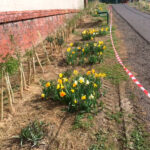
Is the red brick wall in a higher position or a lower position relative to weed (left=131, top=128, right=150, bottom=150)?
higher

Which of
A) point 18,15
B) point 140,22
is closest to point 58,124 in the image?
point 18,15

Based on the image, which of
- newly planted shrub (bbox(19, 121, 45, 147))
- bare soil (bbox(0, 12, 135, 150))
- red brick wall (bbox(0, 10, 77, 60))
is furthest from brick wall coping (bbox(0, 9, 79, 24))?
newly planted shrub (bbox(19, 121, 45, 147))

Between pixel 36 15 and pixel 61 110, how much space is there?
4647 millimetres

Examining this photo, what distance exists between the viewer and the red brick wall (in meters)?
4.58

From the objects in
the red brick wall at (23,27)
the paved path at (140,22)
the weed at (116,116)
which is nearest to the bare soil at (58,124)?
the weed at (116,116)

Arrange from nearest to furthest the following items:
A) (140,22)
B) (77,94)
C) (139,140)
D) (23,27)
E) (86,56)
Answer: (139,140), (77,94), (86,56), (23,27), (140,22)

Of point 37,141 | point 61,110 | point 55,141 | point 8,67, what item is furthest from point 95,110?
point 8,67

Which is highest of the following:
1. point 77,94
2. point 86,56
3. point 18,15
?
point 18,15

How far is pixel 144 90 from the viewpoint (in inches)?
131

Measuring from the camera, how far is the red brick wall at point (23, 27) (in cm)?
458

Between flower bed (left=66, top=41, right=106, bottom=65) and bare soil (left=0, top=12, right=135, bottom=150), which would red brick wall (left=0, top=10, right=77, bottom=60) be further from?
bare soil (left=0, top=12, right=135, bottom=150)

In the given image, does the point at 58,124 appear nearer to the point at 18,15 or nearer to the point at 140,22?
the point at 18,15

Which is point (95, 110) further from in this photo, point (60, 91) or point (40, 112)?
point (40, 112)

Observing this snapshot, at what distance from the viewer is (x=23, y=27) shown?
5.52 meters
